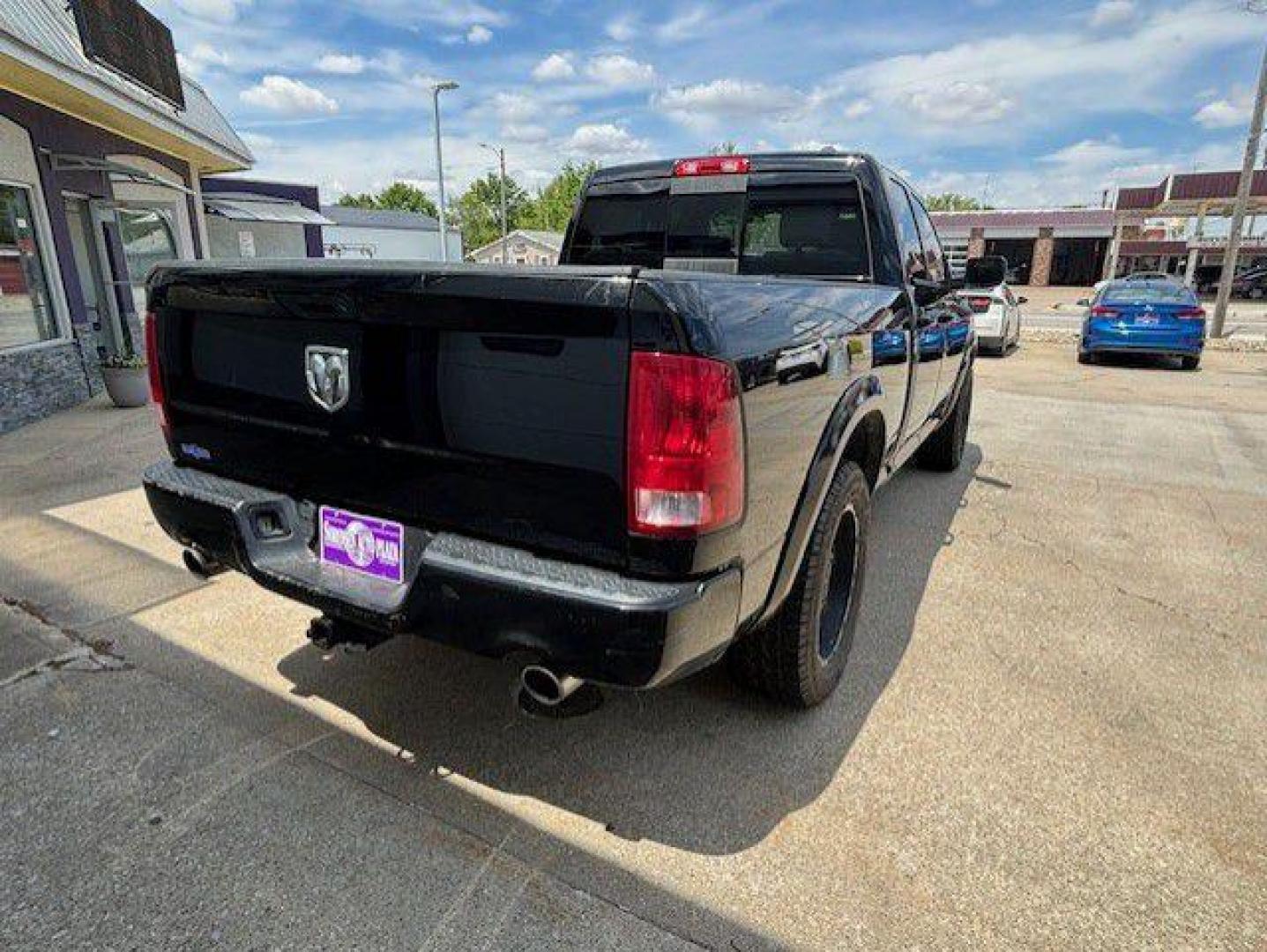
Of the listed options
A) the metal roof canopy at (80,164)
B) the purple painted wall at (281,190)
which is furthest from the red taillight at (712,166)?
the purple painted wall at (281,190)

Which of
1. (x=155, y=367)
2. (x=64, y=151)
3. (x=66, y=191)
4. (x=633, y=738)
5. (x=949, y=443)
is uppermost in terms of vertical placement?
(x=64, y=151)

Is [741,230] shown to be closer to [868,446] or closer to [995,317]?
[868,446]

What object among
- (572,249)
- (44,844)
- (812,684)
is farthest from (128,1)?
(812,684)

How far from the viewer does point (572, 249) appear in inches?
179

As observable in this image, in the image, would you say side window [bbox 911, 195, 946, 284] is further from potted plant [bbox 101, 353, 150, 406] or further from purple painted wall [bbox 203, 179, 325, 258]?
purple painted wall [bbox 203, 179, 325, 258]

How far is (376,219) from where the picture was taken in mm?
54938

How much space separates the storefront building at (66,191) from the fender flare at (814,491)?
A: 7.01 meters

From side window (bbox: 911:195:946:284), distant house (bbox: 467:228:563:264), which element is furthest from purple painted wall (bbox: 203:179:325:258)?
distant house (bbox: 467:228:563:264)

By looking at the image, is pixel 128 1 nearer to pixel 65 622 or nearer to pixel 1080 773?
pixel 65 622

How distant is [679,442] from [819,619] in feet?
4.05

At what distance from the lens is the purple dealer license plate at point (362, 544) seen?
7.02 ft

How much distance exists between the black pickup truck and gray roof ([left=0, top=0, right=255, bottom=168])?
222 inches

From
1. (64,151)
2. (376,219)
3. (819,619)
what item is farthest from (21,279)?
(376,219)

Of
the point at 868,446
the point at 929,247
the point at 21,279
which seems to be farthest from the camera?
the point at 21,279
